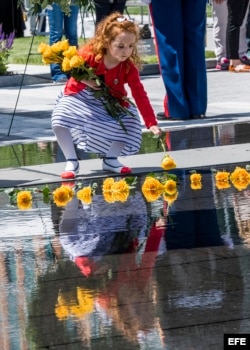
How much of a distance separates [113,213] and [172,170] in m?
1.53

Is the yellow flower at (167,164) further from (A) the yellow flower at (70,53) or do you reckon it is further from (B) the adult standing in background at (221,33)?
(B) the adult standing in background at (221,33)

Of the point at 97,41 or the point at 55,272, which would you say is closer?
the point at 55,272

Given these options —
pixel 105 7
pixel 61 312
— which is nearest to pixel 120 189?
pixel 61 312

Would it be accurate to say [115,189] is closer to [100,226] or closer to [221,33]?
[100,226]

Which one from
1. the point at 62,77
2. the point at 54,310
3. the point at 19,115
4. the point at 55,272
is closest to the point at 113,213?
the point at 55,272

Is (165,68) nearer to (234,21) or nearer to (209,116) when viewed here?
(209,116)

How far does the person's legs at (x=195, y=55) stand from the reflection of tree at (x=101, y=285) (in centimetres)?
454

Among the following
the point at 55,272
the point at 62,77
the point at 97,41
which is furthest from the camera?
the point at 62,77

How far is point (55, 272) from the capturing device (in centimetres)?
595

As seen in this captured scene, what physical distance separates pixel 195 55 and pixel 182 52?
128 mm

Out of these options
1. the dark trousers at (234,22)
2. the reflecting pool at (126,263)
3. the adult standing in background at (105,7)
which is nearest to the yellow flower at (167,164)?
the reflecting pool at (126,263)

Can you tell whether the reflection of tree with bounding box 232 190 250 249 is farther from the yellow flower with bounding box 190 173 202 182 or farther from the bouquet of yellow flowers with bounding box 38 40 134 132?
the bouquet of yellow flowers with bounding box 38 40 134 132

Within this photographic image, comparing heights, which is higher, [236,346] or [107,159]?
[236,346]

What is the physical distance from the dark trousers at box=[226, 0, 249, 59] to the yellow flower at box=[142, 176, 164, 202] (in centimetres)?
879
